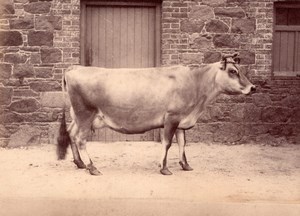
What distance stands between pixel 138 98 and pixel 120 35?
2.82 meters

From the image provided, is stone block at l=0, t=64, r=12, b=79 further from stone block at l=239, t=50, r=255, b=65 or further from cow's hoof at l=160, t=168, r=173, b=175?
stone block at l=239, t=50, r=255, b=65

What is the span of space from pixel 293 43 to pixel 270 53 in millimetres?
522

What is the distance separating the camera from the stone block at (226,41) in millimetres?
9828

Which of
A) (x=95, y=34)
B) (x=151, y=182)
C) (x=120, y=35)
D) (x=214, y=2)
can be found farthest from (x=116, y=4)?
(x=151, y=182)

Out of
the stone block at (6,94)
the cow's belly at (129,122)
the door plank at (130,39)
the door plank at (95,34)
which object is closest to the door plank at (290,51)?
the door plank at (130,39)

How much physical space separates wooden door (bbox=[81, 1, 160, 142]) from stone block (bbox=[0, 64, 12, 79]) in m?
1.36

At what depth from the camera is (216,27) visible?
387 inches

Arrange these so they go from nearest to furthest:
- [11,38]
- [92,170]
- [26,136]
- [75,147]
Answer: [92,170], [75,147], [11,38], [26,136]

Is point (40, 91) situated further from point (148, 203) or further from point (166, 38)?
point (148, 203)

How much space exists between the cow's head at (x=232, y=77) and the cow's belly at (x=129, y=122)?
1.05m

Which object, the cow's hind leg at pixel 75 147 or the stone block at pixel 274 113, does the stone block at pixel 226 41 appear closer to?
the stone block at pixel 274 113

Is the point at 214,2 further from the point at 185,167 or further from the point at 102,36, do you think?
the point at 185,167

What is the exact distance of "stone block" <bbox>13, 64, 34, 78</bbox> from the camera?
9617 millimetres

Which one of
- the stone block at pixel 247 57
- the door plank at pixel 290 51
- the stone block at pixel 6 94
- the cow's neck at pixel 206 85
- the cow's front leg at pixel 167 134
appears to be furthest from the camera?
the door plank at pixel 290 51
